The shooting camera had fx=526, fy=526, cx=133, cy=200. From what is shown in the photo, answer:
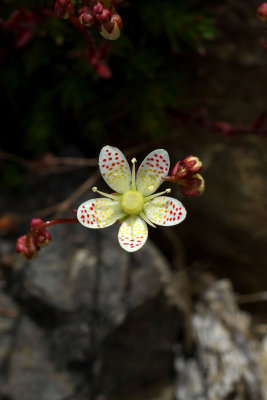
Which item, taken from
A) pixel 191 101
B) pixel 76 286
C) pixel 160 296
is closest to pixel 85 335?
pixel 76 286

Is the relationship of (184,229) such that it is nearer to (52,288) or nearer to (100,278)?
(100,278)

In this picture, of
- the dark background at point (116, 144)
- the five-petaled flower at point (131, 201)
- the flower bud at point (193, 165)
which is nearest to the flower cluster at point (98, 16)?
the five-petaled flower at point (131, 201)

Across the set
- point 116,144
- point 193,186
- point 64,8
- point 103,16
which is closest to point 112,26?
point 103,16

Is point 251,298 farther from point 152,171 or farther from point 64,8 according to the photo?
point 64,8

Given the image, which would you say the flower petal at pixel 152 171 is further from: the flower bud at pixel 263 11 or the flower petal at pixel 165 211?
the flower bud at pixel 263 11

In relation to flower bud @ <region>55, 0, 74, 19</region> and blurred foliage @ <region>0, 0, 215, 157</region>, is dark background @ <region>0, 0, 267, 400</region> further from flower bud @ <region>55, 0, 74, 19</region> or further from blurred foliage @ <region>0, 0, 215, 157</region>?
flower bud @ <region>55, 0, 74, 19</region>
